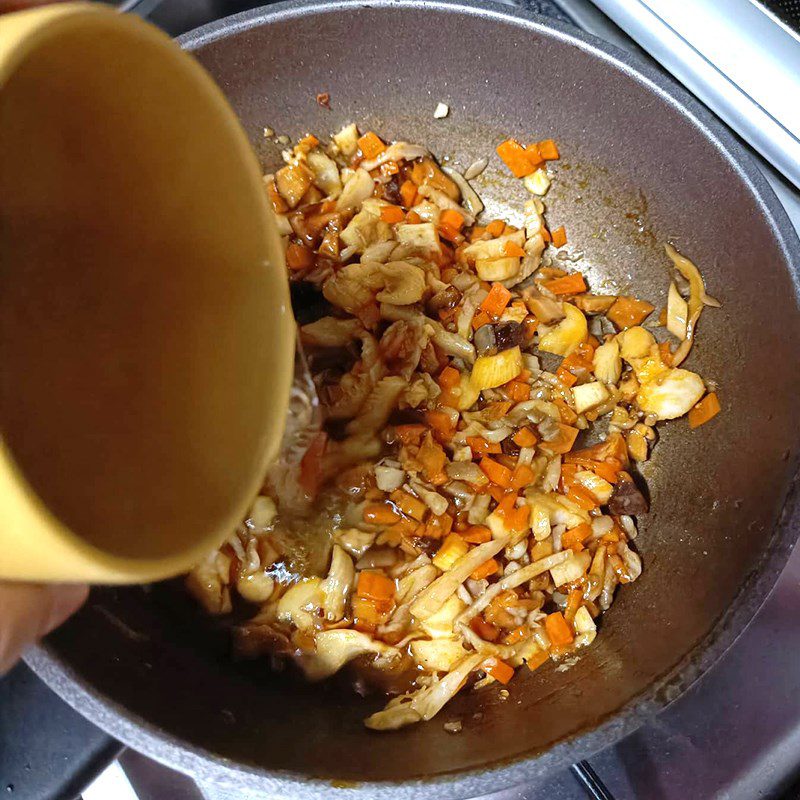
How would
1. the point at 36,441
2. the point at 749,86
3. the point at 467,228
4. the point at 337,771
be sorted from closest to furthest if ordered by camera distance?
the point at 36,441
the point at 337,771
the point at 749,86
the point at 467,228

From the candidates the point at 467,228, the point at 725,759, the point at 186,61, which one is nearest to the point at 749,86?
the point at 467,228

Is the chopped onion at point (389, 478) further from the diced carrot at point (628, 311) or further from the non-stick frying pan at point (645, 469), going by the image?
the diced carrot at point (628, 311)

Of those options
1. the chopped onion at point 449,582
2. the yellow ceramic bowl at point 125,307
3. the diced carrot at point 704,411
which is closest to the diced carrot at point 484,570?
the chopped onion at point 449,582

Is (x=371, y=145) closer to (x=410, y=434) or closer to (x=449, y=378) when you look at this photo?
(x=449, y=378)

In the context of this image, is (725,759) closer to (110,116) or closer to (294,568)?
(294,568)

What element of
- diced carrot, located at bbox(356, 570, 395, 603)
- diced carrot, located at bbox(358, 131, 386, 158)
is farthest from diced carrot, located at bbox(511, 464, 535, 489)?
diced carrot, located at bbox(358, 131, 386, 158)

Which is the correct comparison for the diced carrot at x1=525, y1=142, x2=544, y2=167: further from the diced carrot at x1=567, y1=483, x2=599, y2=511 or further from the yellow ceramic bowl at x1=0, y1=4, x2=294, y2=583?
the yellow ceramic bowl at x1=0, y1=4, x2=294, y2=583
